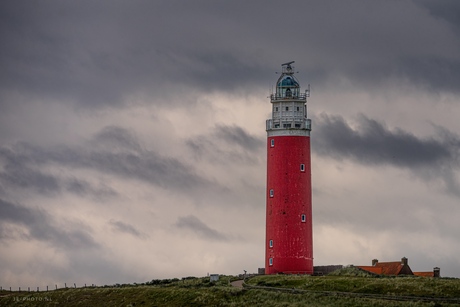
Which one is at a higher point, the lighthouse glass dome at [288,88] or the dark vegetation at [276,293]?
the lighthouse glass dome at [288,88]

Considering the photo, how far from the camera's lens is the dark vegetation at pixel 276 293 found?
9550 centimetres

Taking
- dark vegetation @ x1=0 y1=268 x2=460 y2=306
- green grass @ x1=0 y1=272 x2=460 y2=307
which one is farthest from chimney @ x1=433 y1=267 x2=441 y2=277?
green grass @ x1=0 y1=272 x2=460 y2=307

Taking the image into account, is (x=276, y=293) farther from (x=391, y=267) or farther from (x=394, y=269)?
(x=391, y=267)

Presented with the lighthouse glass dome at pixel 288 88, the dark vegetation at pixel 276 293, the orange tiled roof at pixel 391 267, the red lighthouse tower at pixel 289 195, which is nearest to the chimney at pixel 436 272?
the orange tiled roof at pixel 391 267

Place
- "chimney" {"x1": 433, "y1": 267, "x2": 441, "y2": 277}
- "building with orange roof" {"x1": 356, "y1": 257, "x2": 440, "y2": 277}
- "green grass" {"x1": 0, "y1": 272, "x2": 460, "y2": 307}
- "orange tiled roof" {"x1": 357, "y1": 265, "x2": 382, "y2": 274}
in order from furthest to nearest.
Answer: "orange tiled roof" {"x1": 357, "y1": 265, "x2": 382, "y2": 274}
"building with orange roof" {"x1": 356, "y1": 257, "x2": 440, "y2": 277}
"chimney" {"x1": 433, "y1": 267, "x2": 441, "y2": 277}
"green grass" {"x1": 0, "y1": 272, "x2": 460, "y2": 307}

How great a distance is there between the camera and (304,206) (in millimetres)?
116688

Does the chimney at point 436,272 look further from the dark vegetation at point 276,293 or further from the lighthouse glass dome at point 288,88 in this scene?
the lighthouse glass dome at point 288,88

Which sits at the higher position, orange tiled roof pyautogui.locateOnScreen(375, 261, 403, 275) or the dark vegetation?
orange tiled roof pyautogui.locateOnScreen(375, 261, 403, 275)

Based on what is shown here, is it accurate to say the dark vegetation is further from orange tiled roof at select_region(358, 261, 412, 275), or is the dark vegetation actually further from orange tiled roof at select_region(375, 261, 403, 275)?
orange tiled roof at select_region(375, 261, 403, 275)

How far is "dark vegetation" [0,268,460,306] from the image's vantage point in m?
95.5

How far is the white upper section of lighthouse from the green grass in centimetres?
1528

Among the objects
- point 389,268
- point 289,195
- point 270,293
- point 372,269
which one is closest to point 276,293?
point 270,293

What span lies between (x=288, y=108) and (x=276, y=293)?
24713 mm

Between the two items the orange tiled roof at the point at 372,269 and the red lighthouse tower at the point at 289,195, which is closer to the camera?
the red lighthouse tower at the point at 289,195
